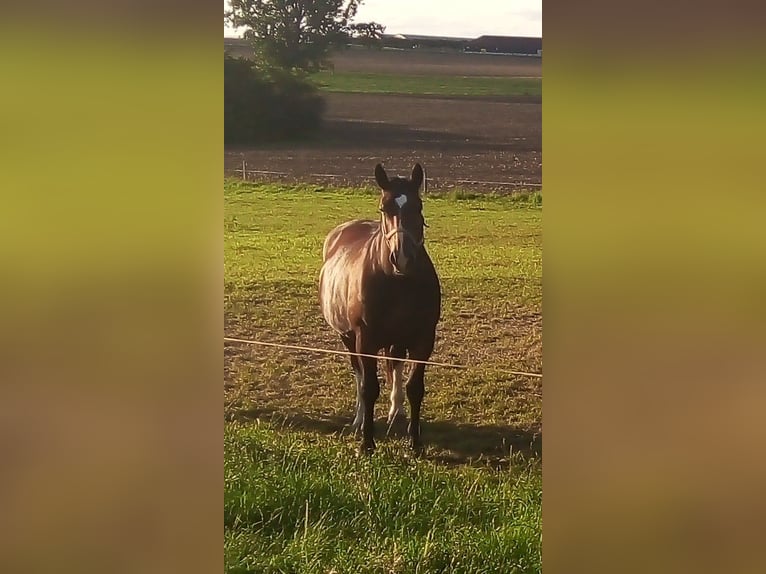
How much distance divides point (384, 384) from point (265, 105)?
3.33 feet

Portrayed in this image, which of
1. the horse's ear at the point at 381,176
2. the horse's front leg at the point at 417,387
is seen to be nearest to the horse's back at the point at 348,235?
the horse's ear at the point at 381,176

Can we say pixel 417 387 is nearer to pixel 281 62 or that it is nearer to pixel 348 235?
pixel 348 235

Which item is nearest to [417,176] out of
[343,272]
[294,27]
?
[343,272]

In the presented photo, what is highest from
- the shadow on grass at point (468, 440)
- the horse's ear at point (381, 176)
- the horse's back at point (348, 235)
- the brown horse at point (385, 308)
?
the horse's ear at point (381, 176)

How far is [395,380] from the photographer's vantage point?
12.0 feet

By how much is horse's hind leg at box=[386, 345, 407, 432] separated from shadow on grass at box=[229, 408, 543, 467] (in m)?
0.03

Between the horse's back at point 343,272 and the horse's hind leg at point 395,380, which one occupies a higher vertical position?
the horse's back at point 343,272

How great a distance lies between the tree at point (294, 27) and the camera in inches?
141

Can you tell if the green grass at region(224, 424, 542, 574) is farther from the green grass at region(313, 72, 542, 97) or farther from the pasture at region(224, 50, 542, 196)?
the green grass at region(313, 72, 542, 97)

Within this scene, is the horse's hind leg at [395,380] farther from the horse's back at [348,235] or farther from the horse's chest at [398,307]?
the horse's back at [348,235]

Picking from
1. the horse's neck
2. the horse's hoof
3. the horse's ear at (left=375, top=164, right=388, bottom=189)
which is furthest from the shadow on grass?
the horse's ear at (left=375, top=164, right=388, bottom=189)
